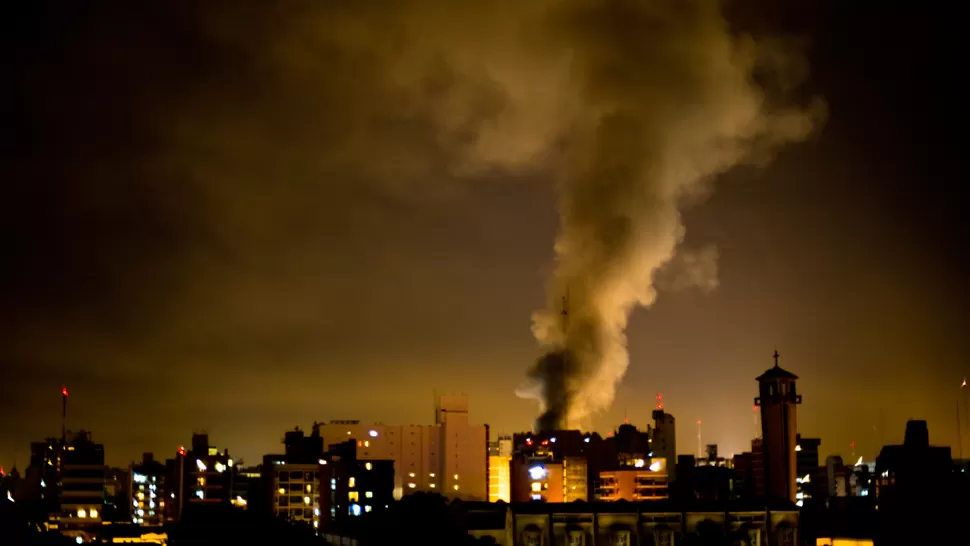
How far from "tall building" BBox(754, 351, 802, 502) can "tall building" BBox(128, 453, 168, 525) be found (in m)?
51.8

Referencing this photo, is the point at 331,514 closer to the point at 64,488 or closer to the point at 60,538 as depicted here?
the point at 64,488

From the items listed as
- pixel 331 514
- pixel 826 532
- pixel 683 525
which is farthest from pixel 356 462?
pixel 826 532

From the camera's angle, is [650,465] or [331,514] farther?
[650,465]

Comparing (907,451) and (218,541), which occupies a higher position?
(907,451)

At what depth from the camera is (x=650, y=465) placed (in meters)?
91.6

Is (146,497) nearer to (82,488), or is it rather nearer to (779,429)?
(82,488)

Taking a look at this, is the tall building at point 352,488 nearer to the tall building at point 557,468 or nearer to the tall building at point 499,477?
the tall building at point 557,468

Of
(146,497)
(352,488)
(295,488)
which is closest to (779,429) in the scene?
(352,488)

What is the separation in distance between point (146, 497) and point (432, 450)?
2638 cm

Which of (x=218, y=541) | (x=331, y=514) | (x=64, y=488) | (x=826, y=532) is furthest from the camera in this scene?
(x=331, y=514)

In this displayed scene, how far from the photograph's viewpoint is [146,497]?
102 meters

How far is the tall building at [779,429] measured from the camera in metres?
69.6

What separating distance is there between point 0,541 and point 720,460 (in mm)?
99001

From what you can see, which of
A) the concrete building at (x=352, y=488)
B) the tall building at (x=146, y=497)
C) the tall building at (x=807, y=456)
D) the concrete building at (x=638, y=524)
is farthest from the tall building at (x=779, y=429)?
the tall building at (x=146, y=497)
